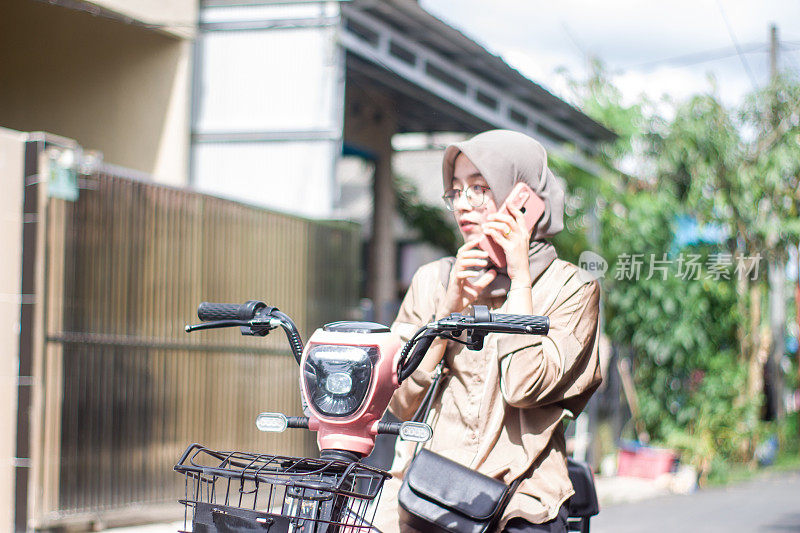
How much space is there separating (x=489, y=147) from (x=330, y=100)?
7.83m

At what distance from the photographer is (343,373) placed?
210 centimetres

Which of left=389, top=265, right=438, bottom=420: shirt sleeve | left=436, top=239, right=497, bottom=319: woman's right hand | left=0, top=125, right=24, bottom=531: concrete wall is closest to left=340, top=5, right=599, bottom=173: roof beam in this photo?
left=0, top=125, right=24, bottom=531: concrete wall

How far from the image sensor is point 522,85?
1127cm

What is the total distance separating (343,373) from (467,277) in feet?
1.82

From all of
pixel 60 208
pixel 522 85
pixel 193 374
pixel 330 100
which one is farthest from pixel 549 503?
pixel 522 85

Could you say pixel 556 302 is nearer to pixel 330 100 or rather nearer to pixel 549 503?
pixel 549 503

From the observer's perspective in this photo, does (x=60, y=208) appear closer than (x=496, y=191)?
No

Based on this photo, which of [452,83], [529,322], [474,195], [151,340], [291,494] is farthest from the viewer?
[452,83]

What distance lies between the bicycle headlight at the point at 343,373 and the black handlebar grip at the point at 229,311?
0.33 metres

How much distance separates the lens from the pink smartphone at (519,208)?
8.41 ft
